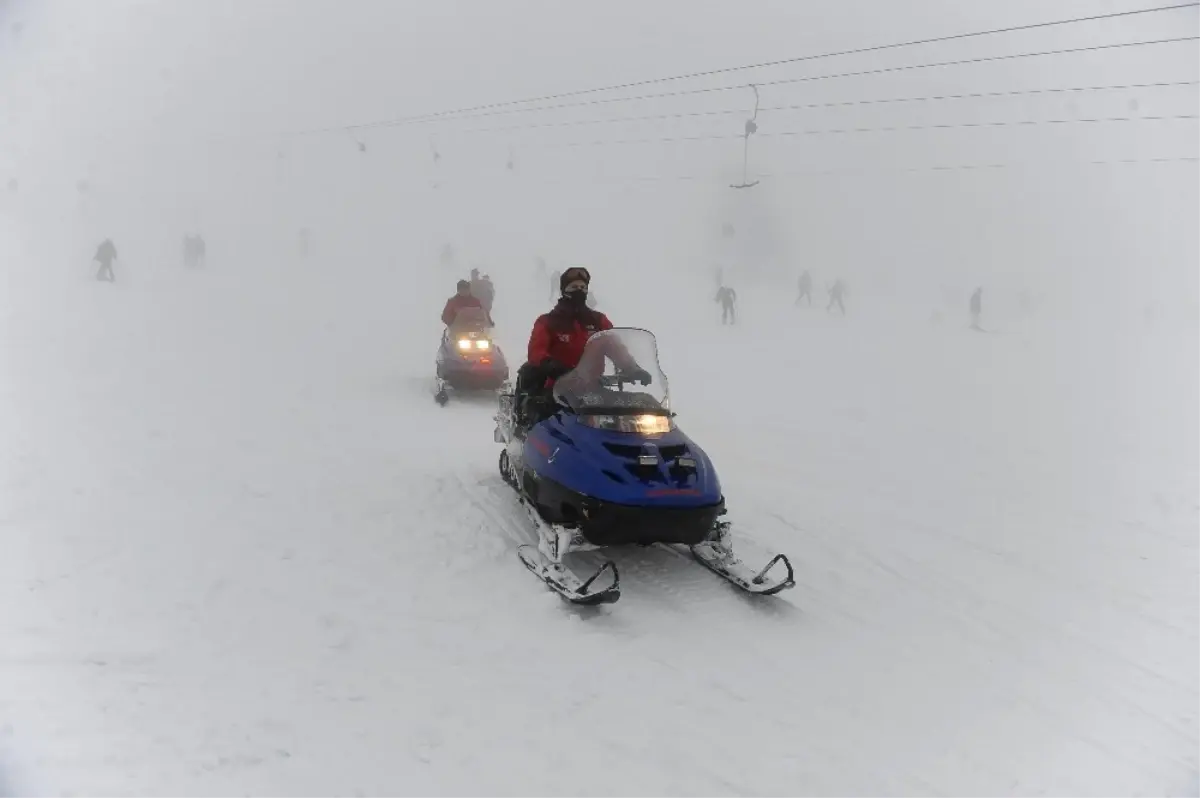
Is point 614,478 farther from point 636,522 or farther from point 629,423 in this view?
point 629,423

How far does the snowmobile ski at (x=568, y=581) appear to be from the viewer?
4.97 metres

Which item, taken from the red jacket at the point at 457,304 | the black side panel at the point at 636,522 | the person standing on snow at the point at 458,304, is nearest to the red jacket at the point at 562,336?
the black side panel at the point at 636,522

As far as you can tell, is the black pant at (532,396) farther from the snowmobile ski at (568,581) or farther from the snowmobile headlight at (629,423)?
the snowmobile ski at (568,581)

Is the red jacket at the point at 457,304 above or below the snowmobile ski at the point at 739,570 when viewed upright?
above

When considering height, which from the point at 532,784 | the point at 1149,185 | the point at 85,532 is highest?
the point at 1149,185

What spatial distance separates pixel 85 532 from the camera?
18.5ft

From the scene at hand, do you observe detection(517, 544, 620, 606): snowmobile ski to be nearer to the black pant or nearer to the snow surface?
the snow surface

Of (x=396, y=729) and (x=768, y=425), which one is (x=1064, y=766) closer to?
(x=396, y=729)

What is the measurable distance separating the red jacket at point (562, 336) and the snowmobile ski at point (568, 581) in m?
1.80

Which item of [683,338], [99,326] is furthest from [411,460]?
[683,338]

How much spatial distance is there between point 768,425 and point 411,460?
19.7 ft

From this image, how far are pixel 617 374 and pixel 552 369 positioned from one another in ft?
2.11

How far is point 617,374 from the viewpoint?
20.3 feet

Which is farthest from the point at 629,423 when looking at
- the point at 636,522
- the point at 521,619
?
the point at 521,619
